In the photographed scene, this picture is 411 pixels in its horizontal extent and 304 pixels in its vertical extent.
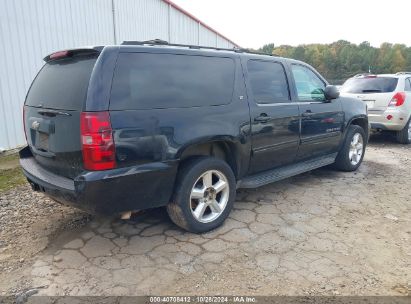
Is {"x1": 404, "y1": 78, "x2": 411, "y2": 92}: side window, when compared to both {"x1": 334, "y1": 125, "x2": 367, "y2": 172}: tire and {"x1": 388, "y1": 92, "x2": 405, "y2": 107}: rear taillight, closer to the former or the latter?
{"x1": 388, "y1": 92, "x2": 405, "y2": 107}: rear taillight

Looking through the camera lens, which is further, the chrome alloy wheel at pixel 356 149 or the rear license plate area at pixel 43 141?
the chrome alloy wheel at pixel 356 149

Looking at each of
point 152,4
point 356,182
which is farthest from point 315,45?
point 356,182

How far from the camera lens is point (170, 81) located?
10.3 ft

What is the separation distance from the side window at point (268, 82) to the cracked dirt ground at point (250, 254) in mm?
1334

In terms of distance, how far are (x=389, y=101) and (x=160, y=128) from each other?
23.0 ft

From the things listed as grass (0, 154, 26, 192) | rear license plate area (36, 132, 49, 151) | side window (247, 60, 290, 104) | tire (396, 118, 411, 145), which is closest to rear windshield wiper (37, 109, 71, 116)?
rear license plate area (36, 132, 49, 151)

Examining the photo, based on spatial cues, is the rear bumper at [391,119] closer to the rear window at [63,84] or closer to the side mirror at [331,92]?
the side mirror at [331,92]

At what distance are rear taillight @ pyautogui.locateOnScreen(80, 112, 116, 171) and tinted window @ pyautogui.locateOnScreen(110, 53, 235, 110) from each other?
0.17 m

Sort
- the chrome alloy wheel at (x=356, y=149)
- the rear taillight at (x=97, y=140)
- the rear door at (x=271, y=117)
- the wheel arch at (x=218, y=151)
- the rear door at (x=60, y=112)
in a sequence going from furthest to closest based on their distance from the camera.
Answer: the chrome alloy wheel at (x=356, y=149) → the rear door at (x=271, y=117) → the wheel arch at (x=218, y=151) → the rear door at (x=60, y=112) → the rear taillight at (x=97, y=140)

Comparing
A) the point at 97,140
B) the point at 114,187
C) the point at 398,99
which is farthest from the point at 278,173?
the point at 398,99

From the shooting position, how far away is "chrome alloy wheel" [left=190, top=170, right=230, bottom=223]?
3441 mm

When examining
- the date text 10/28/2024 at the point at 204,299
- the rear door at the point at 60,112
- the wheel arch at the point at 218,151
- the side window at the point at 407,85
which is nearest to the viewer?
the date text 10/28/2024 at the point at 204,299

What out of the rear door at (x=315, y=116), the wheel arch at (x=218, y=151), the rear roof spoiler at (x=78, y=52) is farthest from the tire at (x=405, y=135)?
the rear roof spoiler at (x=78, y=52)

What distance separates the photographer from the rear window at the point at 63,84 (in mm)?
2812
